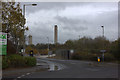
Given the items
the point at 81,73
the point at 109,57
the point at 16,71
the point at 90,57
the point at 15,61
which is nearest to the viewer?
the point at 81,73

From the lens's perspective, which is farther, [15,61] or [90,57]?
[90,57]

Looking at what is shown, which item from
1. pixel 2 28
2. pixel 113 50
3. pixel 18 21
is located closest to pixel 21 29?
pixel 18 21

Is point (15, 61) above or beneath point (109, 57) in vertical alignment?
above

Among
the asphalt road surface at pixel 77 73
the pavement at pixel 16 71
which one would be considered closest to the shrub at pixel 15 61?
the pavement at pixel 16 71

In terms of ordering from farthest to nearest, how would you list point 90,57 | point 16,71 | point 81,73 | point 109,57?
point 90,57
point 109,57
point 16,71
point 81,73

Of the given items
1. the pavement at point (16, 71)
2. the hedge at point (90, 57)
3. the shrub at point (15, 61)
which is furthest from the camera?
the hedge at point (90, 57)

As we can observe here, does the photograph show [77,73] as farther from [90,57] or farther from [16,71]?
[90,57]

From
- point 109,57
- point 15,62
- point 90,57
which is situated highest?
point 15,62

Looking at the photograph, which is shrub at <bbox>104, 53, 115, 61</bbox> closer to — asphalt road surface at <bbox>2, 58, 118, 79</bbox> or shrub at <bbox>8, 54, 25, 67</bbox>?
asphalt road surface at <bbox>2, 58, 118, 79</bbox>

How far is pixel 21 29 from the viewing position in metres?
20.6

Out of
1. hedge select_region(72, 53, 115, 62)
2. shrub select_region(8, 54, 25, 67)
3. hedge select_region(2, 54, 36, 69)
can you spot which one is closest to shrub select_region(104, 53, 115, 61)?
hedge select_region(72, 53, 115, 62)

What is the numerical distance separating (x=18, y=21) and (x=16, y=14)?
2.83 feet

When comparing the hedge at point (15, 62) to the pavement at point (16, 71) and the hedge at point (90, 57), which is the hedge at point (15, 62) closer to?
the pavement at point (16, 71)

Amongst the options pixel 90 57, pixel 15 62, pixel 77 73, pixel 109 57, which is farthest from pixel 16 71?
pixel 90 57
